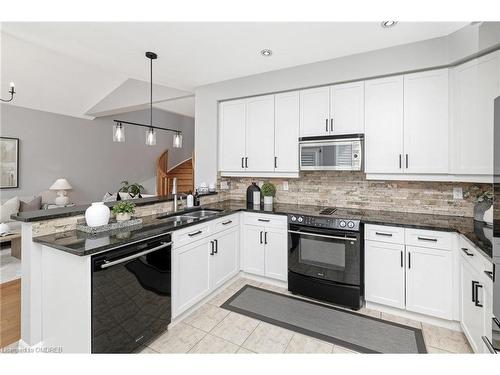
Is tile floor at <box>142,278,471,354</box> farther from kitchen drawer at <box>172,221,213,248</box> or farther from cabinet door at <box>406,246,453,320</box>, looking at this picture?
kitchen drawer at <box>172,221,213,248</box>

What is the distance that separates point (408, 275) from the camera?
229cm

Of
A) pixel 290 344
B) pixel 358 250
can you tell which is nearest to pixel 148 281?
pixel 290 344

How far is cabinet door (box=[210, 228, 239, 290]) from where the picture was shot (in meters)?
2.70

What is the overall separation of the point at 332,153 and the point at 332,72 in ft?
3.14

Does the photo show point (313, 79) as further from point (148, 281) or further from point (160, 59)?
point (148, 281)

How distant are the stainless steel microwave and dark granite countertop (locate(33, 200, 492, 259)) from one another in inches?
21.3

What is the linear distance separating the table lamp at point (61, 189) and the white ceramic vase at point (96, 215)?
3846 mm

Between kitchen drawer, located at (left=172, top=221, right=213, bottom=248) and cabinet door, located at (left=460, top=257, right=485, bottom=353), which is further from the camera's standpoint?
kitchen drawer, located at (left=172, top=221, right=213, bottom=248)

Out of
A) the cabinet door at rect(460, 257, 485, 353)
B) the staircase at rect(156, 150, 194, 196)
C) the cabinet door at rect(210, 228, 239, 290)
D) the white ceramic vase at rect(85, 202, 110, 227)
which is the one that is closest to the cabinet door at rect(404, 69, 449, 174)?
the cabinet door at rect(460, 257, 485, 353)

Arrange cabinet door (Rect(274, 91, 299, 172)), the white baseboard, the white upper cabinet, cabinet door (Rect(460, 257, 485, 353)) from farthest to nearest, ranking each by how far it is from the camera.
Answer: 1. cabinet door (Rect(274, 91, 299, 172))
2. the white baseboard
3. the white upper cabinet
4. cabinet door (Rect(460, 257, 485, 353))

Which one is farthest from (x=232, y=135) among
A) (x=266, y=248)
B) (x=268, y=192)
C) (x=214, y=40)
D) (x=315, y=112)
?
(x=266, y=248)

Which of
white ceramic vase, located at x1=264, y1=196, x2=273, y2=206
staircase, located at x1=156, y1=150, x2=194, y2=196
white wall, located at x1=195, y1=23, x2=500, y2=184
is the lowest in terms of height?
white ceramic vase, located at x1=264, y1=196, x2=273, y2=206

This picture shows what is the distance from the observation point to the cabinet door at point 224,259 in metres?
2.70
